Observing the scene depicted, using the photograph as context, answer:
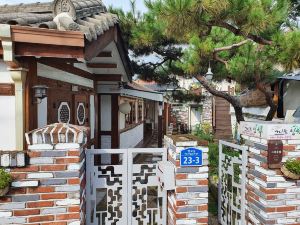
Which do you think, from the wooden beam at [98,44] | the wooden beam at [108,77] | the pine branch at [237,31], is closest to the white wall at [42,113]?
the wooden beam at [98,44]

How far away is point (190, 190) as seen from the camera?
3539mm

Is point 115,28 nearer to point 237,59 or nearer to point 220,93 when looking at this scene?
point 237,59

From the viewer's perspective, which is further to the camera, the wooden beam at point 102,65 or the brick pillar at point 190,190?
the wooden beam at point 102,65

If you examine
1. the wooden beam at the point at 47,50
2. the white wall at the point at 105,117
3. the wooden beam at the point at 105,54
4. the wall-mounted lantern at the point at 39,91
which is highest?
the wooden beam at the point at 105,54

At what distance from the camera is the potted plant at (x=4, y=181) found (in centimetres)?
291

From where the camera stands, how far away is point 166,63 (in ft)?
36.0

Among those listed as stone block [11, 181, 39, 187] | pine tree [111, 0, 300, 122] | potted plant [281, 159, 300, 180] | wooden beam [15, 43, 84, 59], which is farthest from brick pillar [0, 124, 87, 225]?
pine tree [111, 0, 300, 122]

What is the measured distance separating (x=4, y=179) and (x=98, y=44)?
2.24m

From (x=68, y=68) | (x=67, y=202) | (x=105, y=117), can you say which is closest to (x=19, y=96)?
(x=67, y=202)

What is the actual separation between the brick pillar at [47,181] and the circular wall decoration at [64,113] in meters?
2.01

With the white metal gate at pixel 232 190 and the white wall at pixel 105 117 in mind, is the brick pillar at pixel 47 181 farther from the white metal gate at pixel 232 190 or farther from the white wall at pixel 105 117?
the white wall at pixel 105 117

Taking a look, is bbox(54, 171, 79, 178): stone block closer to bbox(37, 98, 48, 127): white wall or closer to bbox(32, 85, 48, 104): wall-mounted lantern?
bbox(32, 85, 48, 104): wall-mounted lantern

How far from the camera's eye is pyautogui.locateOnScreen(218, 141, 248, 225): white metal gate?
4.14 metres

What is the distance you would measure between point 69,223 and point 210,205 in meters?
3.36
